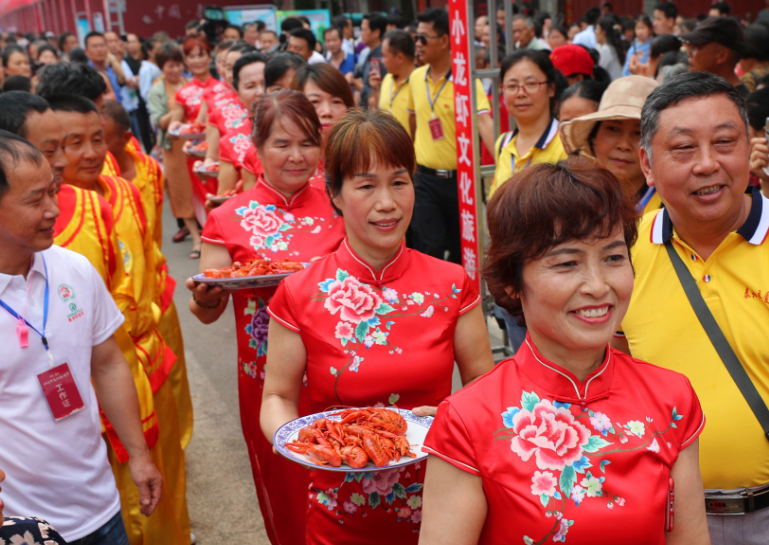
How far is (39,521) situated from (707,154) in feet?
6.15

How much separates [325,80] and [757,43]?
332 cm

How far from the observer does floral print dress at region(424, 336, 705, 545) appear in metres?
1.44

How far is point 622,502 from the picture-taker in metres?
1.45

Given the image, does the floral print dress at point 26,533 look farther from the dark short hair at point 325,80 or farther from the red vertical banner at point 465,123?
the red vertical banner at point 465,123

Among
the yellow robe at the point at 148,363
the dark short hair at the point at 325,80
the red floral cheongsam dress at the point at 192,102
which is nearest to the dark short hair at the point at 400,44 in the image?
the red floral cheongsam dress at the point at 192,102

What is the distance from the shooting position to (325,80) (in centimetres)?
389

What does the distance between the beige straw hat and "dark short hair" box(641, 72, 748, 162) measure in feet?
3.24

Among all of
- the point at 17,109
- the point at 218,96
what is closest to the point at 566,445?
the point at 17,109

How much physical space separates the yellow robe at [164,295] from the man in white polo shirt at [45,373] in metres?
1.40

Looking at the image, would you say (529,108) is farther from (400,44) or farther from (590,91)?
(400,44)

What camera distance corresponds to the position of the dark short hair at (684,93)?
198 centimetres

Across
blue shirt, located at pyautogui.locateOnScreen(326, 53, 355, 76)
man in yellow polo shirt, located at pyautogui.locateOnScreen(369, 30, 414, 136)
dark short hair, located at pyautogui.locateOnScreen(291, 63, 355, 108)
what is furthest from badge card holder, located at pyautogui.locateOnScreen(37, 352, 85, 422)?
blue shirt, located at pyautogui.locateOnScreen(326, 53, 355, 76)

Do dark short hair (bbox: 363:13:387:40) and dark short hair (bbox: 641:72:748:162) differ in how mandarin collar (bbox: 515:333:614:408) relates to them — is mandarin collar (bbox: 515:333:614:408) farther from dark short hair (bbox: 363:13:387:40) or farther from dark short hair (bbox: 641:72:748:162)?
dark short hair (bbox: 363:13:387:40)

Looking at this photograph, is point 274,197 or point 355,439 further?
point 274,197
